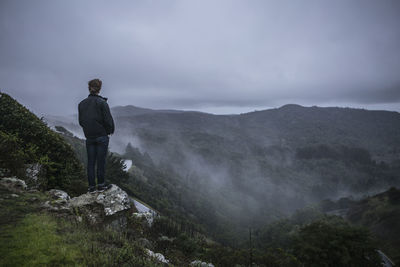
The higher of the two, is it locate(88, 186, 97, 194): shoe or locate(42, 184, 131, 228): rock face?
locate(88, 186, 97, 194): shoe

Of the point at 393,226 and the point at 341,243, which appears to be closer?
the point at 341,243

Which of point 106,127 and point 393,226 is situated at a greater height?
point 106,127

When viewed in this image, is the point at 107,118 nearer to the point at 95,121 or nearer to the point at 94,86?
the point at 95,121

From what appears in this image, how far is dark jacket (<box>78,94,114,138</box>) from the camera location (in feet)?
15.7

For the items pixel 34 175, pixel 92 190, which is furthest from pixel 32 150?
pixel 92 190

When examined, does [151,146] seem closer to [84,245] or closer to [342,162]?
[342,162]

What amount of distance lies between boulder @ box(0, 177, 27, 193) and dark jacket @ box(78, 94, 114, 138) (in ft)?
6.30

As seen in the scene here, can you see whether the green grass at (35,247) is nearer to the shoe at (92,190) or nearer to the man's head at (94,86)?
the shoe at (92,190)

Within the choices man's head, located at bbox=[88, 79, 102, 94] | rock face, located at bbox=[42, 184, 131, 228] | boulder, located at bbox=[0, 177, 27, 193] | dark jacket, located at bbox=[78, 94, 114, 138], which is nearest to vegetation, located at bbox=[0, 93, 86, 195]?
boulder, located at bbox=[0, 177, 27, 193]

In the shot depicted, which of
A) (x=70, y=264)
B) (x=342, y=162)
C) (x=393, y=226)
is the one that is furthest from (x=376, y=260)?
(x=342, y=162)

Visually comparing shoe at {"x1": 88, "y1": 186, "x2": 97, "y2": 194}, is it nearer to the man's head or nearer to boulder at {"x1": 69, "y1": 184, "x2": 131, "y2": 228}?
boulder at {"x1": 69, "y1": 184, "x2": 131, "y2": 228}

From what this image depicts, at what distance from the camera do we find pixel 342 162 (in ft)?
613

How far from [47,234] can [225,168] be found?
577ft

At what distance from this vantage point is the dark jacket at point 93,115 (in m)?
4.79
